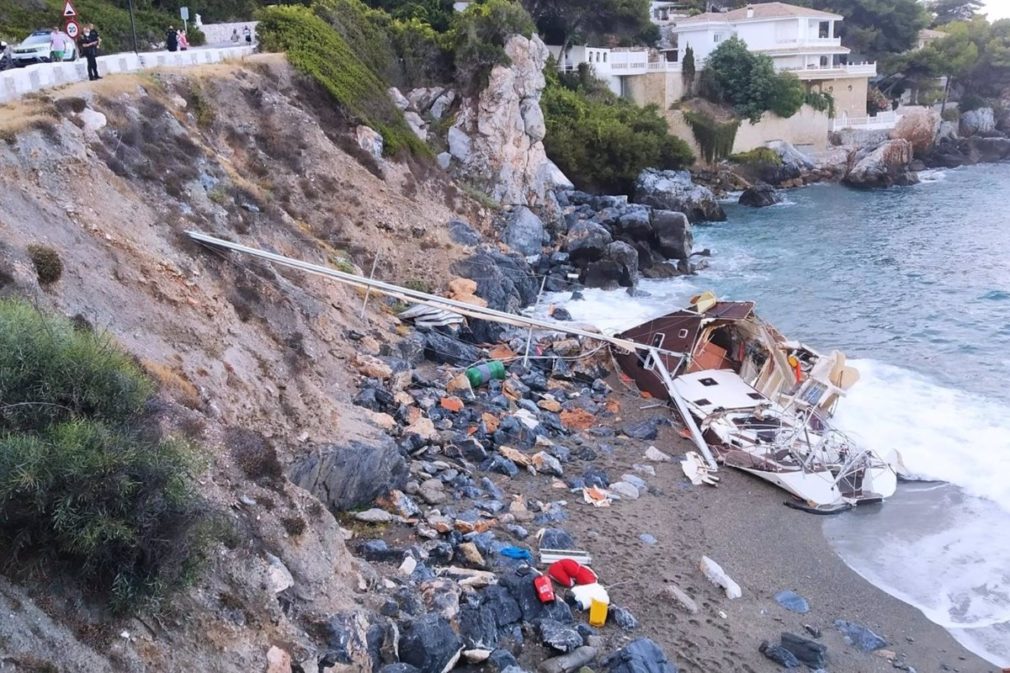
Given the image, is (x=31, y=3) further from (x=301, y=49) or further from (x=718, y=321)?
(x=718, y=321)

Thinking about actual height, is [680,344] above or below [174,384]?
below

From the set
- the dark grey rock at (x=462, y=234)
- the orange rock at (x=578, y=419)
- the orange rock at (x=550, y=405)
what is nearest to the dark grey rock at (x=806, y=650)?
the orange rock at (x=578, y=419)

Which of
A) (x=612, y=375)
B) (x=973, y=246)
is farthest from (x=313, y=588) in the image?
(x=973, y=246)

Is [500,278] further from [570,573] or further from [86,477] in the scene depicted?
[86,477]

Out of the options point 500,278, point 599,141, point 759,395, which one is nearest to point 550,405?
point 759,395

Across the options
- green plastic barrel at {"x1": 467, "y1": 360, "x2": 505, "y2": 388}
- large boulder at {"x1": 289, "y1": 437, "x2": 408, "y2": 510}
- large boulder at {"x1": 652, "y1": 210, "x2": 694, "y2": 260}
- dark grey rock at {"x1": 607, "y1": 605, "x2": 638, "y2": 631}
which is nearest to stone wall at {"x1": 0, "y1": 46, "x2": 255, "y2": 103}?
large boulder at {"x1": 289, "y1": 437, "x2": 408, "y2": 510}

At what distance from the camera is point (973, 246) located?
1554 inches

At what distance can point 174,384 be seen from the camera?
38.9 feet

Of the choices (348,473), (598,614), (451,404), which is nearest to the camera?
(598,614)

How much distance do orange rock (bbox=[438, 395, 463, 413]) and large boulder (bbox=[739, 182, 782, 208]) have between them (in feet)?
124

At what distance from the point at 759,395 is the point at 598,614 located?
11.1 meters

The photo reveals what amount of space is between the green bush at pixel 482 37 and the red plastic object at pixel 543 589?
30702mm

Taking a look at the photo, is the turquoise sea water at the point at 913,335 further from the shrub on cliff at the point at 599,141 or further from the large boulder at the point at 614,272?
the shrub on cliff at the point at 599,141

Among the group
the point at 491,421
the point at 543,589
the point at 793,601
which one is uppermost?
the point at 491,421
